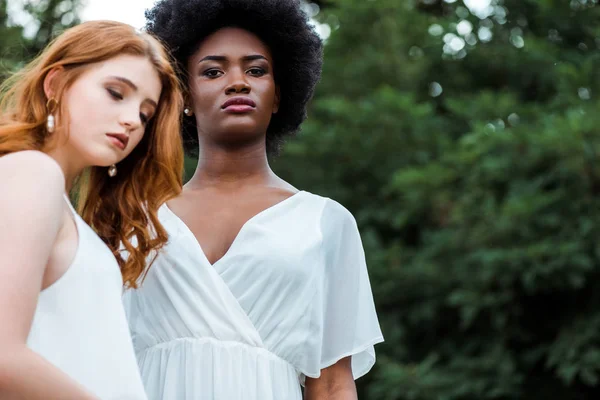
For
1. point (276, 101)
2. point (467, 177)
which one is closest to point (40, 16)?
point (467, 177)

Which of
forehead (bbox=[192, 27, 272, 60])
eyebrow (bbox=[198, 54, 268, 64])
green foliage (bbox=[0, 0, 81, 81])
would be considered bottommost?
green foliage (bbox=[0, 0, 81, 81])

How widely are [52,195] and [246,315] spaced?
3.13 ft

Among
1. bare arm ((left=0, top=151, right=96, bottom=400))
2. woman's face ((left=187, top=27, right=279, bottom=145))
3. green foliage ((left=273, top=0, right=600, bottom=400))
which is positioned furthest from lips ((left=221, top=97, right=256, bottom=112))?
green foliage ((left=273, top=0, right=600, bottom=400))

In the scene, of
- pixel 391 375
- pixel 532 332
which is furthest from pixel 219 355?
pixel 532 332

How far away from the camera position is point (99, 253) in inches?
82.4

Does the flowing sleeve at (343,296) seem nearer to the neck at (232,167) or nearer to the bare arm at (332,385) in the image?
the bare arm at (332,385)

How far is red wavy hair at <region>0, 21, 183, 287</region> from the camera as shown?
85.1 inches

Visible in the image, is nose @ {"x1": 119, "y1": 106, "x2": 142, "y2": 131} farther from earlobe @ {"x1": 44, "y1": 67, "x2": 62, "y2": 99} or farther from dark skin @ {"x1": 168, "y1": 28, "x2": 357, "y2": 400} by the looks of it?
dark skin @ {"x1": 168, "y1": 28, "x2": 357, "y2": 400}

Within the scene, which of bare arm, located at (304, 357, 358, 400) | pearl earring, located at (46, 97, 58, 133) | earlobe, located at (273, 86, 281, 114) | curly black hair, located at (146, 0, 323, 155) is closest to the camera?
pearl earring, located at (46, 97, 58, 133)

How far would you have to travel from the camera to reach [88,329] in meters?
2.03

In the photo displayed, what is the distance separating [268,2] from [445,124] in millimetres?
7122

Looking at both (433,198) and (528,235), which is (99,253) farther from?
(433,198)

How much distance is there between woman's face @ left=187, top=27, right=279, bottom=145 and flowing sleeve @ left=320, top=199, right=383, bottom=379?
313mm

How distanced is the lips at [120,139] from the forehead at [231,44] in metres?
0.90
